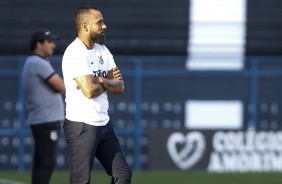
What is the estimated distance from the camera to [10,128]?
17719 mm

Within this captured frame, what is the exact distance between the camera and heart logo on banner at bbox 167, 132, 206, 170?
1705cm

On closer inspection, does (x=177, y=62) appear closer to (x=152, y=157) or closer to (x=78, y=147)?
(x=152, y=157)

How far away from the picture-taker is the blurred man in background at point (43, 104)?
1105 centimetres

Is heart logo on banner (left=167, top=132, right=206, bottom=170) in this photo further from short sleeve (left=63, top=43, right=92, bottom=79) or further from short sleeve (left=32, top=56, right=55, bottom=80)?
short sleeve (left=63, top=43, right=92, bottom=79)

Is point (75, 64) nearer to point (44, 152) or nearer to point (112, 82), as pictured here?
point (112, 82)

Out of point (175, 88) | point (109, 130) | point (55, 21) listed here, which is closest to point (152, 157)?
point (175, 88)

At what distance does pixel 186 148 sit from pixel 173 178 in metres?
2.04

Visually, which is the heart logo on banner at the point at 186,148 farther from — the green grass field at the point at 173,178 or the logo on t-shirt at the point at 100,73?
the logo on t-shirt at the point at 100,73

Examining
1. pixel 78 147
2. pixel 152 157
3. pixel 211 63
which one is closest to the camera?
pixel 78 147

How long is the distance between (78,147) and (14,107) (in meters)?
9.54

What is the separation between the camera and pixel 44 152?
11047mm

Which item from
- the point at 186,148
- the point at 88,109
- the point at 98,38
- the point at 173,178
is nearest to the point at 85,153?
the point at 88,109

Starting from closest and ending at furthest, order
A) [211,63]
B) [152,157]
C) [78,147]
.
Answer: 1. [78,147]
2. [152,157]
3. [211,63]

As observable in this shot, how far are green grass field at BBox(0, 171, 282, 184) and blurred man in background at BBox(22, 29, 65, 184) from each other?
308 cm
